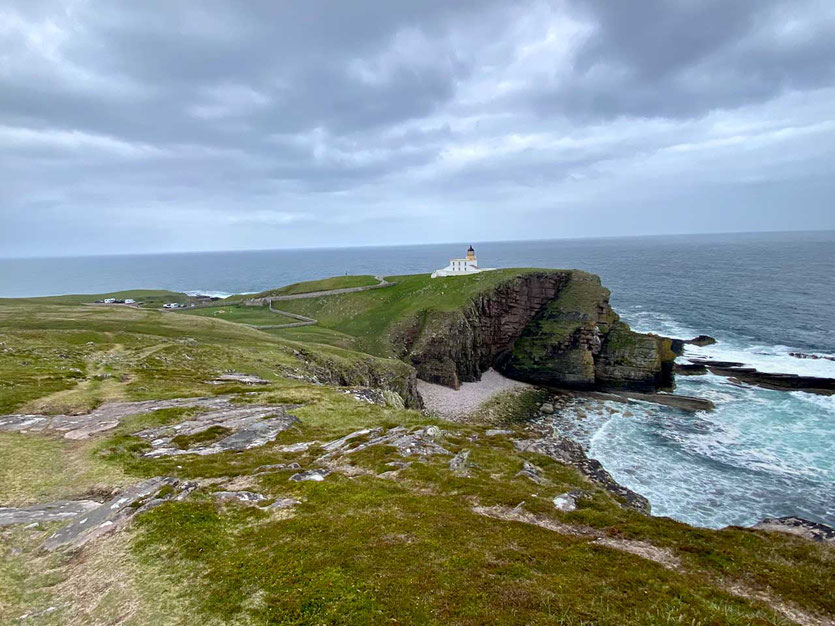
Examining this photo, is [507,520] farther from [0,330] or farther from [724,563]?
[0,330]

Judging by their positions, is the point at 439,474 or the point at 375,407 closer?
the point at 439,474

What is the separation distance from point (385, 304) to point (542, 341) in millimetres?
39678

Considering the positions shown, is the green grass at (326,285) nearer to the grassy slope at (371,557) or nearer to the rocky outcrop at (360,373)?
the rocky outcrop at (360,373)

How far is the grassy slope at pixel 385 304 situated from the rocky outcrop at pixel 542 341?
3.65 metres

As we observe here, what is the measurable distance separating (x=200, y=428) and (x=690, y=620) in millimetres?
27292

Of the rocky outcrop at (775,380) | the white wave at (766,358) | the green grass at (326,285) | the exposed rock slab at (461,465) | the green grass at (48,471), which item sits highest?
the green grass at (326,285)

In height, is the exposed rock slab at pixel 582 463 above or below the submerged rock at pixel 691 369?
above

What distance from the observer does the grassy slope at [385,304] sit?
298 feet

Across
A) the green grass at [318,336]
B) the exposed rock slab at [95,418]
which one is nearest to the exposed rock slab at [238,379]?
the exposed rock slab at [95,418]

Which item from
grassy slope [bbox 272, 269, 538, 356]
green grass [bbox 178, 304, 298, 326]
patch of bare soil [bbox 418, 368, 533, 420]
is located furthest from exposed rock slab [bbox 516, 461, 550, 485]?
green grass [bbox 178, 304, 298, 326]

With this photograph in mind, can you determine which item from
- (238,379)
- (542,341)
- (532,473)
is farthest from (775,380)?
(238,379)

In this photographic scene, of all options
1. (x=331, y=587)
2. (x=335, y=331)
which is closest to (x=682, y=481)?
(x=331, y=587)

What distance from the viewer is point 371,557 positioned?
42.8ft

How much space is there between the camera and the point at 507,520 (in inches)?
639
